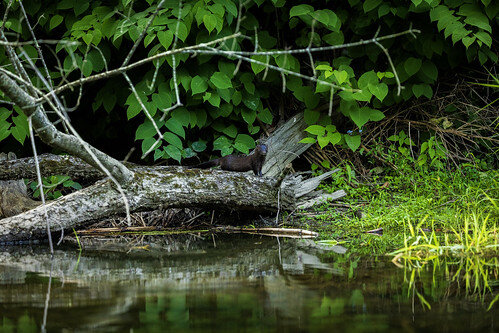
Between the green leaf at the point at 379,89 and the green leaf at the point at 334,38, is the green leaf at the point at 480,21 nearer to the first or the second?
the green leaf at the point at 379,89

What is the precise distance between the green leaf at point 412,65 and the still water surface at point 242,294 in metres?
2.49

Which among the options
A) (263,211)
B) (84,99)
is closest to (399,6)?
(263,211)

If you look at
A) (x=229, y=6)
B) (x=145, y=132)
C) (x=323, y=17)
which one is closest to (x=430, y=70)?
(x=323, y=17)

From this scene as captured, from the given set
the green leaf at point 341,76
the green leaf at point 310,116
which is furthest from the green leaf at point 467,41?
the green leaf at point 310,116

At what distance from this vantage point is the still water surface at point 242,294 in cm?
173

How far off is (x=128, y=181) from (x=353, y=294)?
7.48ft

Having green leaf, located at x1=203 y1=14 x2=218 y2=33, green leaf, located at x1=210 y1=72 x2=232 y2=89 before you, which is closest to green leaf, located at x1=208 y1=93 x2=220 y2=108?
green leaf, located at x1=210 y1=72 x2=232 y2=89

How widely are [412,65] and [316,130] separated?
107 cm

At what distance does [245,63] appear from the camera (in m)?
5.41

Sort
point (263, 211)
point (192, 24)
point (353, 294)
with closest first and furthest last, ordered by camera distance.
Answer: point (353, 294) < point (263, 211) < point (192, 24)

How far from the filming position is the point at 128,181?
3.92 metres

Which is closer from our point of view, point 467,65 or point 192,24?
point 192,24

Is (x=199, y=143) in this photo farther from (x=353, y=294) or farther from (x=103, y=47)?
(x=353, y=294)

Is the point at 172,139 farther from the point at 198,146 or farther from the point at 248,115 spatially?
the point at 248,115
